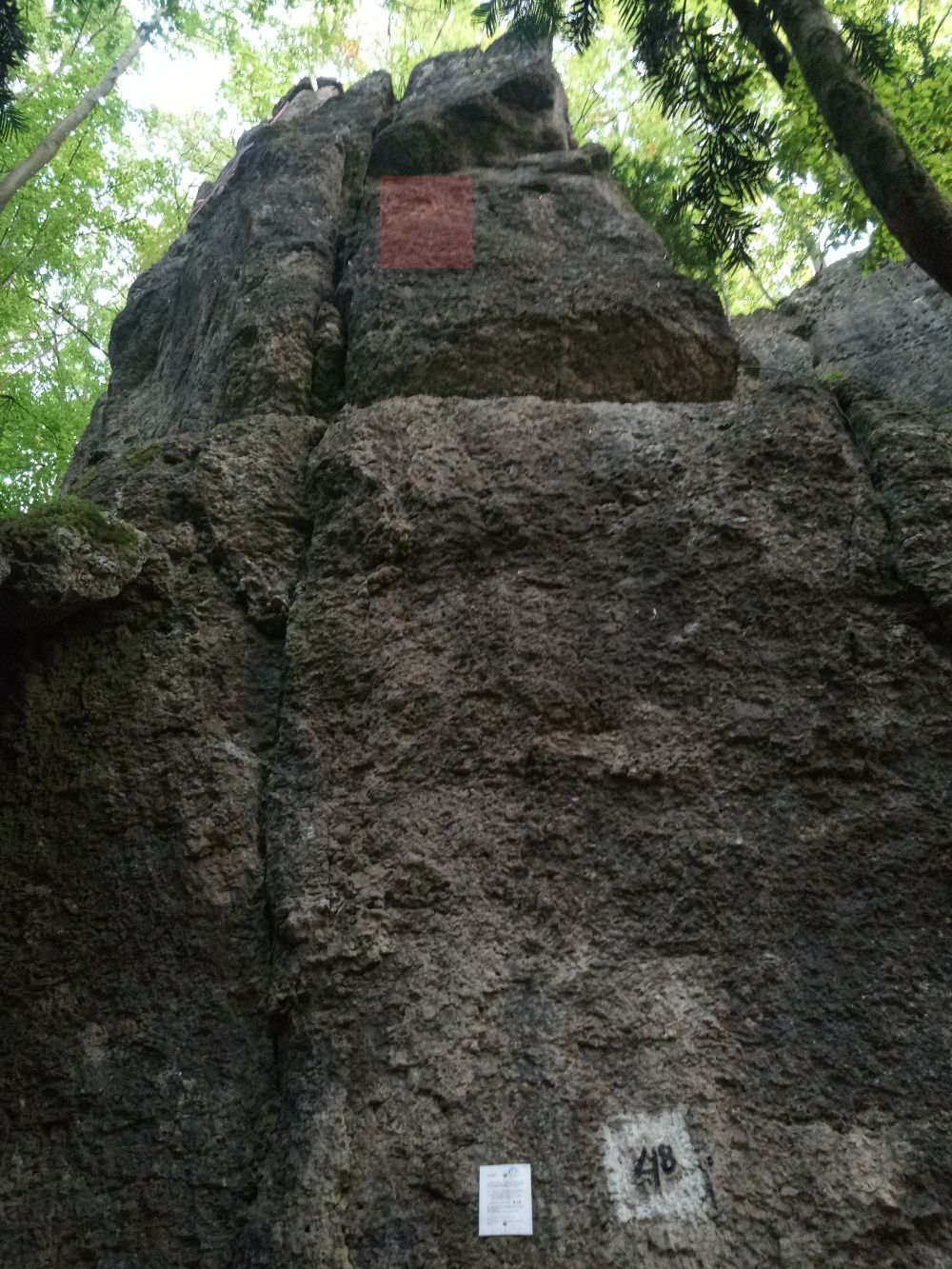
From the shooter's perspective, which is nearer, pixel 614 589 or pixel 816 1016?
pixel 816 1016

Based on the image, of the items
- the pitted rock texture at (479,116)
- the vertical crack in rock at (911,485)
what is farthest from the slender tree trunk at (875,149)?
the pitted rock texture at (479,116)

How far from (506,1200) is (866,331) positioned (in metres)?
8.21

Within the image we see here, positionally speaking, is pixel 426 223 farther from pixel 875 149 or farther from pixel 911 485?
pixel 911 485

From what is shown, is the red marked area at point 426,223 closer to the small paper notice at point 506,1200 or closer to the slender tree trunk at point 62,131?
the slender tree trunk at point 62,131

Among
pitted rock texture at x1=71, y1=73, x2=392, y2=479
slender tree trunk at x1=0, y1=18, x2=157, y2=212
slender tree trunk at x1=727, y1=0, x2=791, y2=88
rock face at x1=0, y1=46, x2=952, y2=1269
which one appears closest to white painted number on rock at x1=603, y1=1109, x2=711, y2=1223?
rock face at x1=0, y1=46, x2=952, y2=1269

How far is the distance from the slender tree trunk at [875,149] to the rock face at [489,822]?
0.95 meters

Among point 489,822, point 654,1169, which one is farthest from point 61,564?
point 654,1169

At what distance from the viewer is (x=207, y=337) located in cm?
691

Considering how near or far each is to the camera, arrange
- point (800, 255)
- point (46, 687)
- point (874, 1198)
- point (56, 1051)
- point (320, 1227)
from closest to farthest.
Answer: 1. point (874, 1198)
2. point (320, 1227)
3. point (56, 1051)
4. point (46, 687)
5. point (800, 255)

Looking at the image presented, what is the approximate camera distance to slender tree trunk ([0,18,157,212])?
10008 mm

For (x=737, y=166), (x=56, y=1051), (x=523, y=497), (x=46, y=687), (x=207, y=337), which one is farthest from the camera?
(x=737, y=166)

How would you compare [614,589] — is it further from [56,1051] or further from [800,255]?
[800,255]

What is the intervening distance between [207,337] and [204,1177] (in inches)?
214

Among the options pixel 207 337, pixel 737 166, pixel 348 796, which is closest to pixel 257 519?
pixel 348 796
